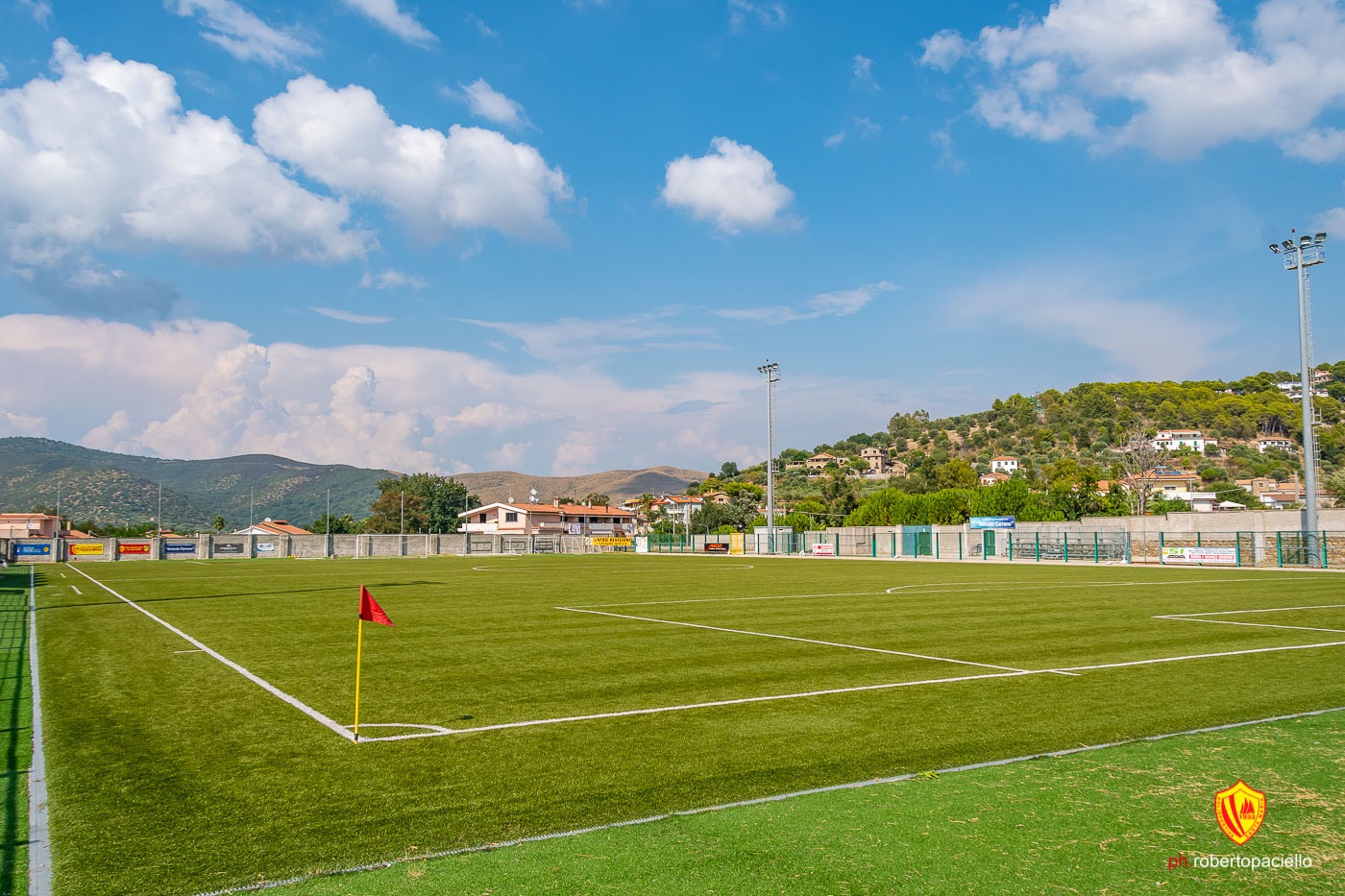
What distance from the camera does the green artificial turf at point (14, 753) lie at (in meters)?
5.04

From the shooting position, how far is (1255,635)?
15.7 metres

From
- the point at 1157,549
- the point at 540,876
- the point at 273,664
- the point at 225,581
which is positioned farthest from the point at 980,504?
the point at 540,876

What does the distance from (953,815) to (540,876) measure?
8.77ft

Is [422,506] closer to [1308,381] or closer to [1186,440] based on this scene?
[1308,381]

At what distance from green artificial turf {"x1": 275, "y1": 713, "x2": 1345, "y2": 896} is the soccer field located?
1.70 feet

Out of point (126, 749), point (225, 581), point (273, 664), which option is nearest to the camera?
point (126, 749)

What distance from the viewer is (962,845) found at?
5039 mm

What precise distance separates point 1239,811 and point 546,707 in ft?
21.8

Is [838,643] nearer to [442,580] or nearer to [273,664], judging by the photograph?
[273,664]

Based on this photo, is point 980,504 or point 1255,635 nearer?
point 1255,635

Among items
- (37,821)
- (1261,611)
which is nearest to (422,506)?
(1261,611)

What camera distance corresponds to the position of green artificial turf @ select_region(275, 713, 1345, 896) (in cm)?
455

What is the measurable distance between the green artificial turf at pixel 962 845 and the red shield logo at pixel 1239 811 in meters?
0.07

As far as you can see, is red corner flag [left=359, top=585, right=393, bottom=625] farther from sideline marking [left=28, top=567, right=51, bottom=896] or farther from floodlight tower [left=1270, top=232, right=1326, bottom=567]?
floodlight tower [left=1270, top=232, right=1326, bottom=567]
